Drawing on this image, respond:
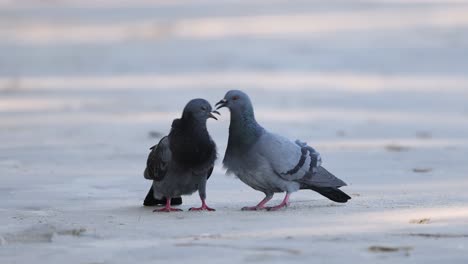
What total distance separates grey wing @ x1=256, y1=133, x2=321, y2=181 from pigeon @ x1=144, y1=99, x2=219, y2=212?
1.15ft

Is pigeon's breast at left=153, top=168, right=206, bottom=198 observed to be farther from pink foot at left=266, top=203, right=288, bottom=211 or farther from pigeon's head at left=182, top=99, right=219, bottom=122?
pink foot at left=266, top=203, right=288, bottom=211

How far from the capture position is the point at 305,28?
88.8ft

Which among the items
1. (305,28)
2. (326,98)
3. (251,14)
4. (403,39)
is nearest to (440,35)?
(403,39)

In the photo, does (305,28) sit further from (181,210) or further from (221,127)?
(181,210)

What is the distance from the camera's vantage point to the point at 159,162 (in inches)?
354

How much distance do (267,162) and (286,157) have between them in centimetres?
13

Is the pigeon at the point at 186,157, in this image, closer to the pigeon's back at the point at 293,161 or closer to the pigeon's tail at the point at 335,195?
the pigeon's back at the point at 293,161

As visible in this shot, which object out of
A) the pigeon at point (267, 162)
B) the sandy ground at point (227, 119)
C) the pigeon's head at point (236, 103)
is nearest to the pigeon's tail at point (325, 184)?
the pigeon at point (267, 162)

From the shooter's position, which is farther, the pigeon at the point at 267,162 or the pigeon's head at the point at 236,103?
the pigeon's head at the point at 236,103

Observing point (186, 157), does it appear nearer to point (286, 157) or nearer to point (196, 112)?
point (196, 112)

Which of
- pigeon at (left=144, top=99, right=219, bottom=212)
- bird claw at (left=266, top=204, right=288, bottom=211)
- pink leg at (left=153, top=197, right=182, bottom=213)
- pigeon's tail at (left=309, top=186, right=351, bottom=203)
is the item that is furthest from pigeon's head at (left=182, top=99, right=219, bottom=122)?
pigeon's tail at (left=309, top=186, right=351, bottom=203)

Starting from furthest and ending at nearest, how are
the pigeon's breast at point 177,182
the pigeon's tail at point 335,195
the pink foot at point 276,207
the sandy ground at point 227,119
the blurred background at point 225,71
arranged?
1. the blurred background at point 225,71
2. the pigeon's breast at point 177,182
3. the pigeon's tail at point 335,195
4. the pink foot at point 276,207
5. the sandy ground at point 227,119

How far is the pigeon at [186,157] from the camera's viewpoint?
891 cm

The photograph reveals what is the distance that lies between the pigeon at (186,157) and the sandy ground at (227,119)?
0.31 meters
